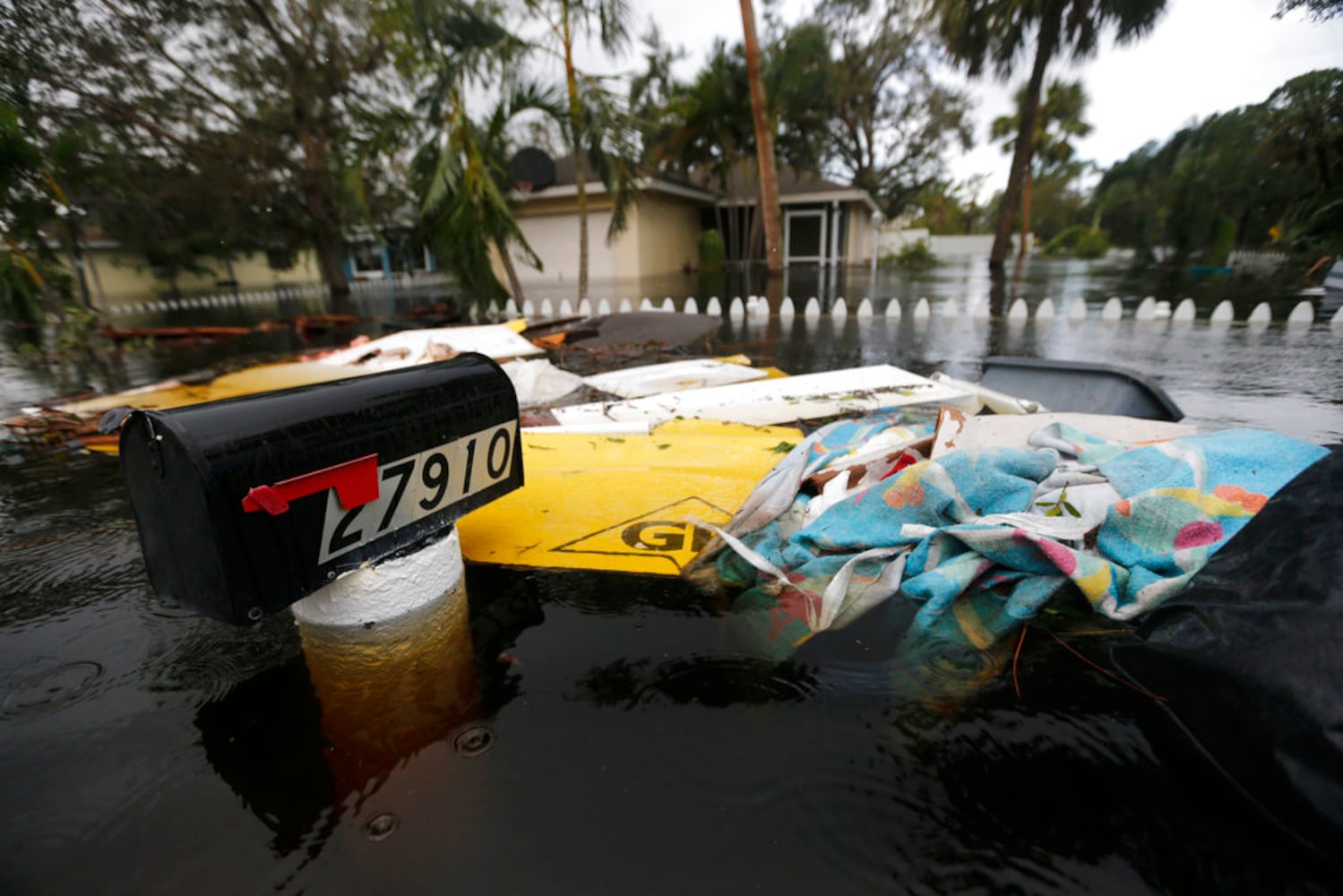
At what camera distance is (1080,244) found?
1634 inches

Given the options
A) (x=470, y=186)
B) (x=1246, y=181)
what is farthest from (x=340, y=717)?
(x=1246, y=181)

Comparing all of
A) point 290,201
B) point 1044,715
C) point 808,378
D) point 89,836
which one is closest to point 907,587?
point 1044,715

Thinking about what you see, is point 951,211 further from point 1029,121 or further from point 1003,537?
point 1003,537

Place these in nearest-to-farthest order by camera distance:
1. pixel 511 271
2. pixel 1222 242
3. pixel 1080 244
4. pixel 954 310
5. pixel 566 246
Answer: pixel 954 310 < pixel 511 271 < pixel 566 246 < pixel 1222 242 < pixel 1080 244

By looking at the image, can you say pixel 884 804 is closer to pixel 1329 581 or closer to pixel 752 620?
pixel 752 620

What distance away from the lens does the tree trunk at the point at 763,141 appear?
1223 cm

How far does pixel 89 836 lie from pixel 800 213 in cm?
2585

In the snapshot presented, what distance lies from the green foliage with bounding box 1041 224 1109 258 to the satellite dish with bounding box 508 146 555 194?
38.8 m

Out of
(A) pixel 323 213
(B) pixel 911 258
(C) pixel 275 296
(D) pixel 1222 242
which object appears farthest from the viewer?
(B) pixel 911 258

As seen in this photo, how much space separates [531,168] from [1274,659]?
59.1ft

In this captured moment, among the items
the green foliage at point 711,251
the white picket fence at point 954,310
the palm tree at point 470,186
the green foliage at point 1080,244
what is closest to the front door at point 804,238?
the green foliage at point 711,251

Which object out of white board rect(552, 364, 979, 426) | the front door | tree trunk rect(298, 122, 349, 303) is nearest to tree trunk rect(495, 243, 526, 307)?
tree trunk rect(298, 122, 349, 303)

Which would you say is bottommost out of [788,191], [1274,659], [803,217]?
[1274,659]

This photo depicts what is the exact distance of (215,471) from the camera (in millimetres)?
1200
